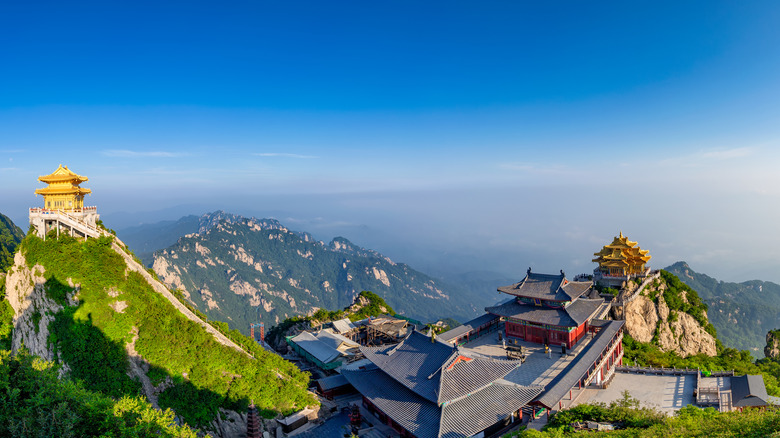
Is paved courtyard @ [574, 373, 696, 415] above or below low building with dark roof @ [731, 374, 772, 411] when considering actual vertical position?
below

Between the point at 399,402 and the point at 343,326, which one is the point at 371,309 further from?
the point at 399,402

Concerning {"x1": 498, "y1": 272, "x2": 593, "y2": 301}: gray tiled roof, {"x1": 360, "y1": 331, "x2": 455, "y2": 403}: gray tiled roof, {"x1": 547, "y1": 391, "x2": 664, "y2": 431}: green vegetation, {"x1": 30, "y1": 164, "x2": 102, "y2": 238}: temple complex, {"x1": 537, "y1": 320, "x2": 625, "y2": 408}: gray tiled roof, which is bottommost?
{"x1": 537, "y1": 320, "x2": 625, "y2": 408}: gray tiled roof

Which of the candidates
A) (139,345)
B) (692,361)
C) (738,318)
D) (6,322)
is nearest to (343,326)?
(139,345)

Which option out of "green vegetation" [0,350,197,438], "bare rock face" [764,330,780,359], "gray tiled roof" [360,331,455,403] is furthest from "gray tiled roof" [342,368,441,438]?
"bare rock face" [764,330,780,359]

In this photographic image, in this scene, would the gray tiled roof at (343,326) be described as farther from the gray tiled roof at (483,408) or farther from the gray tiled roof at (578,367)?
the gray tiled roof at (483,408)

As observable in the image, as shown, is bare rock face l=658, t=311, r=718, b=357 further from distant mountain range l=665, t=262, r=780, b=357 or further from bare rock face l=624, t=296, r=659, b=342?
distant mountain range l=665, t=262, r=780, b=357

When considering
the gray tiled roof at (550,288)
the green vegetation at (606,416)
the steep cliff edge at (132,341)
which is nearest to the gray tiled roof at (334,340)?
the steep cliff edge at (132,341)
